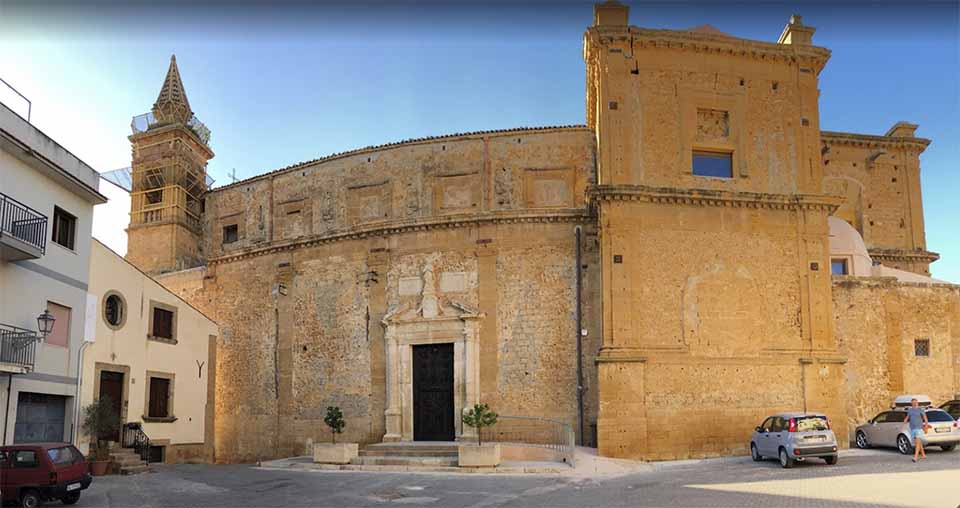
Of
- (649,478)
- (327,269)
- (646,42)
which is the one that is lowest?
(649,478)

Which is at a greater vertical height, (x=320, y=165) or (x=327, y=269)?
(x=320, y=165)

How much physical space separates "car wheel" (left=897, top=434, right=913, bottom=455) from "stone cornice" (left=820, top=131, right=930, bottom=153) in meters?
15.7

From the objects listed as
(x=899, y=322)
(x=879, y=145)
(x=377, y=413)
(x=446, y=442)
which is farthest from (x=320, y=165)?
(x=879, y=145)

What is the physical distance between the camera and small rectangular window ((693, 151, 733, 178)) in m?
25.0

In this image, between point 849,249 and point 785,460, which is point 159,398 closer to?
point 785,460

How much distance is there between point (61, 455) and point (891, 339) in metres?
23.8

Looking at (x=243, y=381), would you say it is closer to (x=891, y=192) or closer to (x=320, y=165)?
(x=320, y=165)

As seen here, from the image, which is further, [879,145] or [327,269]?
[879,145]

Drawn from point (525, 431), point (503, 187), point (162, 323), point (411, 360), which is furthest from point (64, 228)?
point (525, 431)

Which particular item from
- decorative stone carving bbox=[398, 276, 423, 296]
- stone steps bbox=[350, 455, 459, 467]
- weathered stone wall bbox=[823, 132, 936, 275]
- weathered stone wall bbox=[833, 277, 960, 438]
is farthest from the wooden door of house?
weathered stone wall bbox=[823, 132, 936, 275]

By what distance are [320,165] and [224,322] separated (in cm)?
708

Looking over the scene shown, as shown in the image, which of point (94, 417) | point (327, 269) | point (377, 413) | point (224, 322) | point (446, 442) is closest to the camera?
point (94, 417)

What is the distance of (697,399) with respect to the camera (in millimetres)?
23000

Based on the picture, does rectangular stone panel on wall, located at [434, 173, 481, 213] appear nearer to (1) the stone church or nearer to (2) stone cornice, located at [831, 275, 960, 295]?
(1) the stone church
